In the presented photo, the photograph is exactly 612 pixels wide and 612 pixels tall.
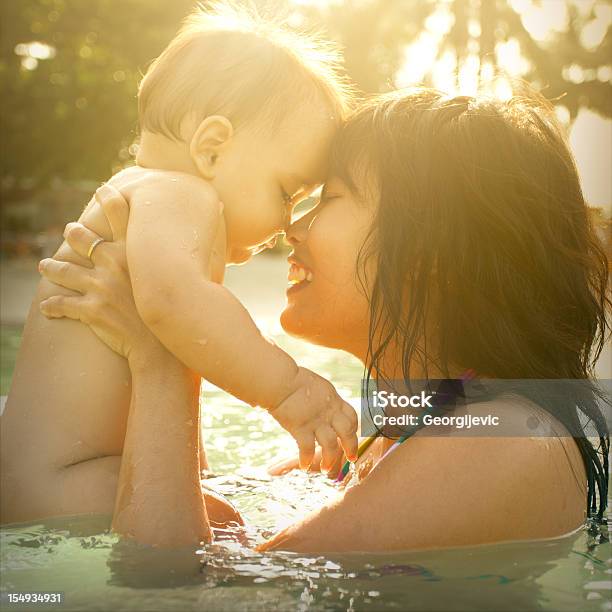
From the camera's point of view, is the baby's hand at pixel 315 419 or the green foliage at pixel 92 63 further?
the green foliage at pixel 92 63

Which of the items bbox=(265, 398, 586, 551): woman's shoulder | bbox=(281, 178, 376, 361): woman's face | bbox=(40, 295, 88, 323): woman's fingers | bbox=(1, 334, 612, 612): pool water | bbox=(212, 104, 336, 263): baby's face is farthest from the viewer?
bbox=(212, 104, 336, 263): baby's face

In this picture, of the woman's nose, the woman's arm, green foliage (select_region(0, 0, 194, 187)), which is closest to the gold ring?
the woman's arm

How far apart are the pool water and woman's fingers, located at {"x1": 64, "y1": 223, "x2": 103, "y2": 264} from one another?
0.59 meters

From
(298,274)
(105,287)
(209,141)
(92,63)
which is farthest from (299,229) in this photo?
(92,63)

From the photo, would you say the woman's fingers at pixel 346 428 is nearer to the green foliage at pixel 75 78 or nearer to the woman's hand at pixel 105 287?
the woman's hand at pixel 105 287

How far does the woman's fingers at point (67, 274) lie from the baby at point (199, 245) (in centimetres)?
3

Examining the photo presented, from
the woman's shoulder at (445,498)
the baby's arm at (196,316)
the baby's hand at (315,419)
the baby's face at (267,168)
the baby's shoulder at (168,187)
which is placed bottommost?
the woman's shoulder at (445,498)

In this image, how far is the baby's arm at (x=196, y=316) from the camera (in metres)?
1.87

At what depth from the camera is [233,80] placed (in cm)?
223

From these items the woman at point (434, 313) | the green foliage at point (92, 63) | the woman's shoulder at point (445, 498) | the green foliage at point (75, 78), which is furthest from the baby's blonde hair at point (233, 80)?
the green foliage at point (75, 78)

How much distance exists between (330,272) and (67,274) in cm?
61

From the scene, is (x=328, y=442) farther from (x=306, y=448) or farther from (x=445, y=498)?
(x=445, y=498)

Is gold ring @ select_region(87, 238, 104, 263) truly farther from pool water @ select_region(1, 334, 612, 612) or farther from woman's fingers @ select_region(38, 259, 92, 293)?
pool water @ select_region(1, 334, 612, 612)

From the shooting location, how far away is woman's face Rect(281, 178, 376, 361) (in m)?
2.11
